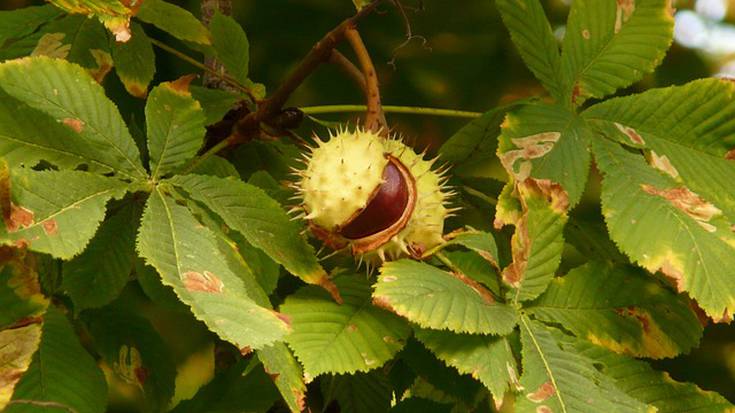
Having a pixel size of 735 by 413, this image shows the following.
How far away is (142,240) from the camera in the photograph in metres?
0.72

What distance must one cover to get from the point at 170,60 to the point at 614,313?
0.82 m

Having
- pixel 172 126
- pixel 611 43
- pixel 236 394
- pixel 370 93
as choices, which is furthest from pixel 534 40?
pixel 236 394

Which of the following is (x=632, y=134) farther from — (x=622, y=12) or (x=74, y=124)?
(x=74, y=124)

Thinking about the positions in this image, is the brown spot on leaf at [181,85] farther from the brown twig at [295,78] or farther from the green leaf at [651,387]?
the green leaf at [651,387]

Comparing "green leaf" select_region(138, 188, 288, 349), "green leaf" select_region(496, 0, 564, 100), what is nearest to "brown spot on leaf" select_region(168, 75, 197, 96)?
"green leaf" select_region(138, 188, 288, 349)

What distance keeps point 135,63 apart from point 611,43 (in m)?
0.52

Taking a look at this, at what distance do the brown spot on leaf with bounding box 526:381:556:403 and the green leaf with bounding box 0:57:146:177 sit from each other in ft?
1.32

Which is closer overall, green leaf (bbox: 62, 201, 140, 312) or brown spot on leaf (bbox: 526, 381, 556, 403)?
brown spot on leaf (bbox: 526, 381, 556, 403)

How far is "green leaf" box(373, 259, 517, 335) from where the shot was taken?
0.76 metres

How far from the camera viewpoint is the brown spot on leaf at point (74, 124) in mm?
798

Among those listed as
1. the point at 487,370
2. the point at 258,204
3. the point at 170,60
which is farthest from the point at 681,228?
the point at 170,60

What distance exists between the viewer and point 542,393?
30.6 inches

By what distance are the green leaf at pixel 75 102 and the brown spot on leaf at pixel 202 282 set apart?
0.51 feet

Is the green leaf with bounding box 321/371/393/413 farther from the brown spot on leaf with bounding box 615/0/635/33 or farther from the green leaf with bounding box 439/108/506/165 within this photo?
the brown spot on leaf with bounding box 615/0/635/33
